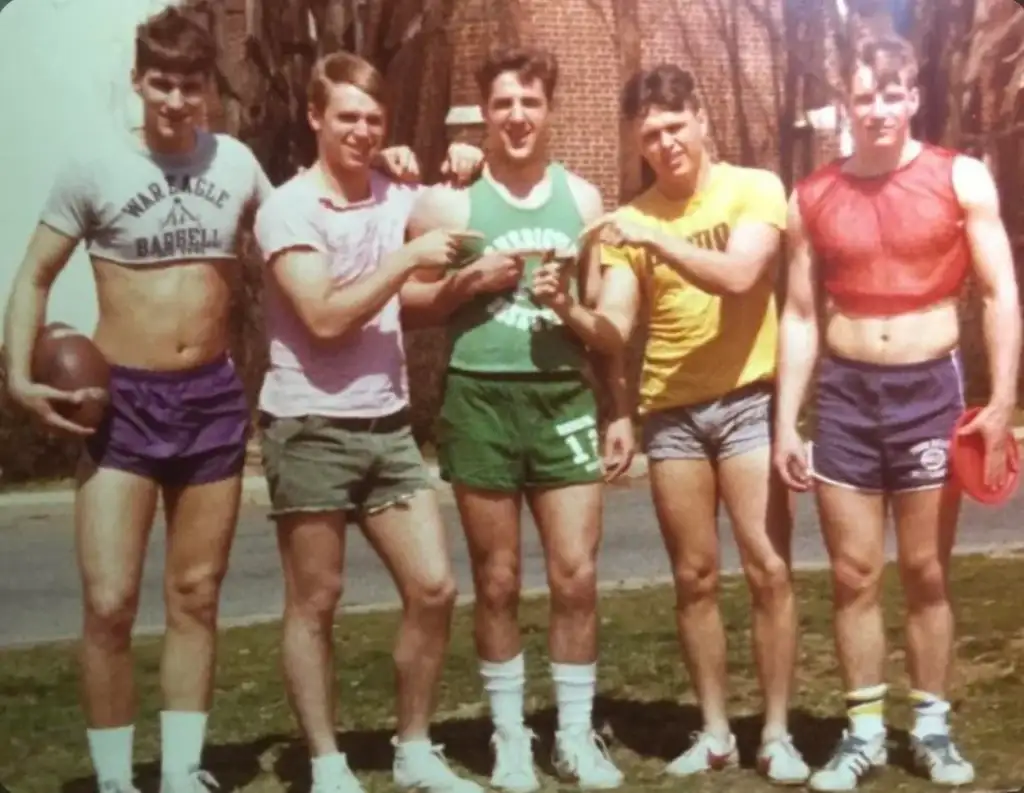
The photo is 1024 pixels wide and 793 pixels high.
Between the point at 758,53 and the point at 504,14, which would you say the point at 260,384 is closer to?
the point at 504,14

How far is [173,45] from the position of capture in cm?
354

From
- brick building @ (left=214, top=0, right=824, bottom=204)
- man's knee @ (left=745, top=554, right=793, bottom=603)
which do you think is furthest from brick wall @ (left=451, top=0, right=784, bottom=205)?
man's knee @ (left=745, top=554, right=793, bottom=603)

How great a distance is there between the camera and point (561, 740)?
148 inches

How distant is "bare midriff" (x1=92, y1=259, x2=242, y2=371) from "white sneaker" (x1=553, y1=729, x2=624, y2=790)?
118 centimetres

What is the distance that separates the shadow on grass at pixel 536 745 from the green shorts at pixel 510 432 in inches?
23.5

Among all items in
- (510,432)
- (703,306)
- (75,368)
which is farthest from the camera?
(703,306)

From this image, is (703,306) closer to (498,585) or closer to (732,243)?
(732,243)

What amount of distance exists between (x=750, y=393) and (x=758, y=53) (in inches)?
31.5

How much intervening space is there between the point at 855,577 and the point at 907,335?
22.3 inches

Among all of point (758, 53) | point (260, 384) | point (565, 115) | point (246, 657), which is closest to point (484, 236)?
point (565, 115)

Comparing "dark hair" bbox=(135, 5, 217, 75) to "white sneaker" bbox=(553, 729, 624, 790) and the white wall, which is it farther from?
"white sneaker" bbox=(553, 729, 624, 790)

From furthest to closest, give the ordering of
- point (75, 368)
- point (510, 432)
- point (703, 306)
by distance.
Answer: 1. point (703, 306)
2. point (510, 432)
3. point (75, 368)

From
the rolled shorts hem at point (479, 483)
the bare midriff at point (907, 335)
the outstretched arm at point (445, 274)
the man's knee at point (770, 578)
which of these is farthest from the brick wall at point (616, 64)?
the man's knee at point (770, 578)

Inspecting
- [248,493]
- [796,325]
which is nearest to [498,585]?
[248,493]
